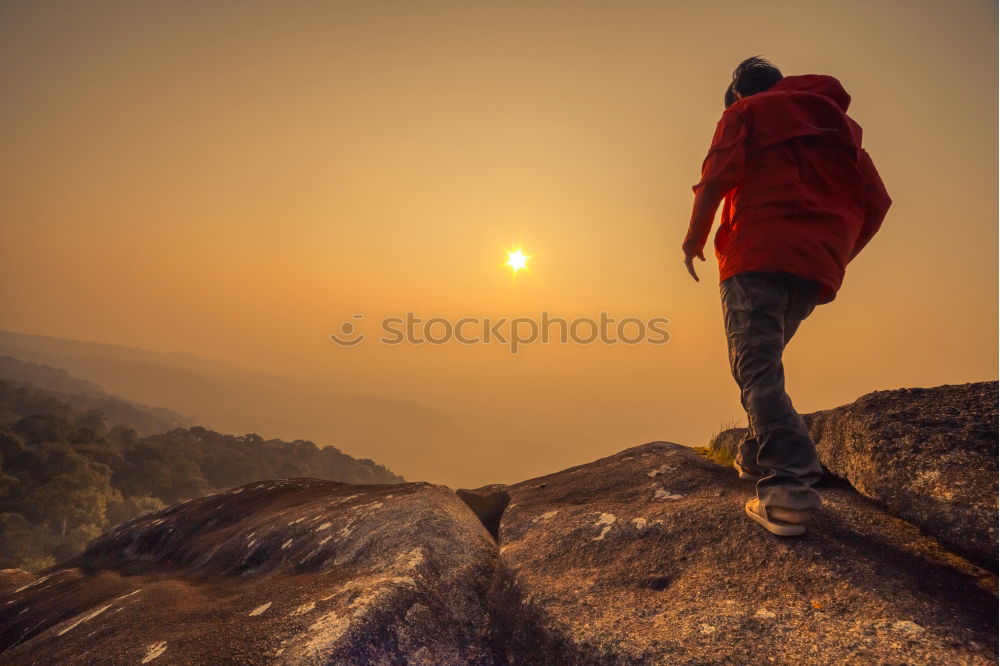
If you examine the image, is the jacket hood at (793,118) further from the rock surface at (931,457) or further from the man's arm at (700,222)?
the rock surface at (931,457)

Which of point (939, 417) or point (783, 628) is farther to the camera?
point (939, 417)

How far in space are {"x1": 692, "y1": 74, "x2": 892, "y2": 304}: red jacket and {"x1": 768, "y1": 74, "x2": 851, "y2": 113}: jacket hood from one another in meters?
0.13

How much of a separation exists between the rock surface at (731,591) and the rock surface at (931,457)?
0.21 metres

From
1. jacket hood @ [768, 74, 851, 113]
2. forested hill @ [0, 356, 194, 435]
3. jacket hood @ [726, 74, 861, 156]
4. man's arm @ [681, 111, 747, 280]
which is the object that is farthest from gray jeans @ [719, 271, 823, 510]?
forested hill @ [0, 356, 194, 435]

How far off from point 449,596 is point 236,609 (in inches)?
76.6

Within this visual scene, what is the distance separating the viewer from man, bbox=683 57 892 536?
4070 millimetres

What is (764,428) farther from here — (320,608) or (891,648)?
(320,608)

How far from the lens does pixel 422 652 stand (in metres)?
3.66

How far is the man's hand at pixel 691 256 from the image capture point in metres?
4.59

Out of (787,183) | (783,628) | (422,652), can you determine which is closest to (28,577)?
(422,652)

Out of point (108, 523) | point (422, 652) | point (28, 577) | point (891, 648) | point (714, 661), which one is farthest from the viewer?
point (108, 523)

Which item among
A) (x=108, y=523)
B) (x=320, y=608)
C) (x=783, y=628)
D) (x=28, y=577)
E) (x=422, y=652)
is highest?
(x=783, y=628)

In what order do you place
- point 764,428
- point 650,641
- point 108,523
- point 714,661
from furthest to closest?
point 108,523 → point 764,428 → point 650,641 → point 714,661

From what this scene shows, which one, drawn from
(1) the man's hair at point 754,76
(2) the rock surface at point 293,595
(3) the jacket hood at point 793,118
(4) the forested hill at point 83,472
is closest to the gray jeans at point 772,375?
(3) the jacket hood at point 793,118
